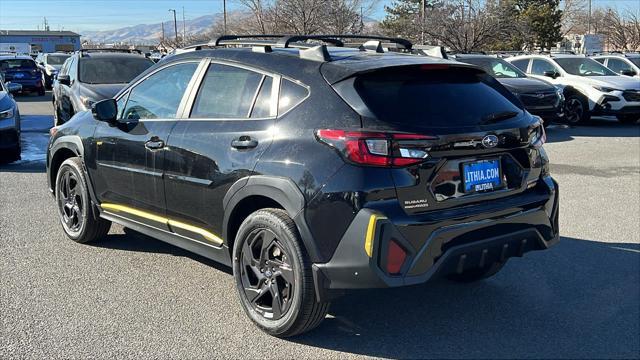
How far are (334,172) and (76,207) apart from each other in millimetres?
3315

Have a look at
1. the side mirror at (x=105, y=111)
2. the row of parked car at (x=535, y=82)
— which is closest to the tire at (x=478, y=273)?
the side mirror at (x=105, y=111)

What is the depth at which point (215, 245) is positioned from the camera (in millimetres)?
4316

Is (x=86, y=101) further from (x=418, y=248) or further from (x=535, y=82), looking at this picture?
(x=535, y=82)

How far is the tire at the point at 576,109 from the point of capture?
51.6 feet

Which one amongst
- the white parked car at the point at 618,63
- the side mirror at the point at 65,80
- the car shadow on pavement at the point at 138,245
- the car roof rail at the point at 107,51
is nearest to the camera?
the car shadow on pavement at the point at 138,245

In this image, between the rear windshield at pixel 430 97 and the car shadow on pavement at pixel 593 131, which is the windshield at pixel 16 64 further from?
the rear windshield at pixel 430 97

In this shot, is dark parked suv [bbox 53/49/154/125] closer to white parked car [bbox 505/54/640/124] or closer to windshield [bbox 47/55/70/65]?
white parked car [bbox 505/54/640/124]

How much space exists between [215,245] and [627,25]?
2173 inches

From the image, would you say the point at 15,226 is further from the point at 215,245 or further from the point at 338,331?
the point at 338,331

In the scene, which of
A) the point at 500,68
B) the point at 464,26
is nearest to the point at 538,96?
the point at 500,68

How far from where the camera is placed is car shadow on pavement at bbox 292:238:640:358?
3.80 m

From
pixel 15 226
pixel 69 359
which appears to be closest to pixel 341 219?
pixel 69 359

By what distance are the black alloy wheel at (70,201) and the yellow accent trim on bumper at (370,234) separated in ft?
10.8

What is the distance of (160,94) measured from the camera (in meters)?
4.93
